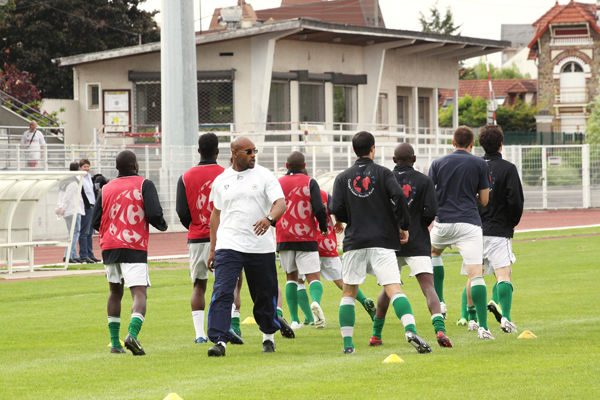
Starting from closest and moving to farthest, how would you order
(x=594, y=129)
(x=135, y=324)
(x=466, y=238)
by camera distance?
(x=135, y=324) → (x=466, y=238) → (x=594, y=129)

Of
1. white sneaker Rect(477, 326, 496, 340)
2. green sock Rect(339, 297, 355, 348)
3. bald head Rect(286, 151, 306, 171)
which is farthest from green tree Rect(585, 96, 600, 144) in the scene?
green sock Rect(339, 297, 355, 348)

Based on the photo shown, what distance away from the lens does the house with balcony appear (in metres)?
85.2

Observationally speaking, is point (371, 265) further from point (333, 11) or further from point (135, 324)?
point (333, 11)

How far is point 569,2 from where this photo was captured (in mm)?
87062

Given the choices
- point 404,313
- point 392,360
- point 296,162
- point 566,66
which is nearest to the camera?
point 392,360

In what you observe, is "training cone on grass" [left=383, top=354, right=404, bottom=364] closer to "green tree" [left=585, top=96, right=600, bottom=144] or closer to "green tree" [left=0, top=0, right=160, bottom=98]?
"green tree" [left=0, top=0, right=160, bottom=98]

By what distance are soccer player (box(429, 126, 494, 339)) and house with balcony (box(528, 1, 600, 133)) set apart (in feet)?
251

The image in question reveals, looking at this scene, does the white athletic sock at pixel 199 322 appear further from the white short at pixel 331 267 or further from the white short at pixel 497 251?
the white short at pixel 497 251

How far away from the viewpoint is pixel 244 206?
9.70 m

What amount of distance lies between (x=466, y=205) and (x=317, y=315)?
2204 mm

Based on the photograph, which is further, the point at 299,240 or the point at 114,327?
the point at 299,240

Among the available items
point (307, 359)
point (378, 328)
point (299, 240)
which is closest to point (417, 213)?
point (378, 328)

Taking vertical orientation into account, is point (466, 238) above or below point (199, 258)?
above

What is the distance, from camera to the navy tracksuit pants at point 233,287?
9680mm
